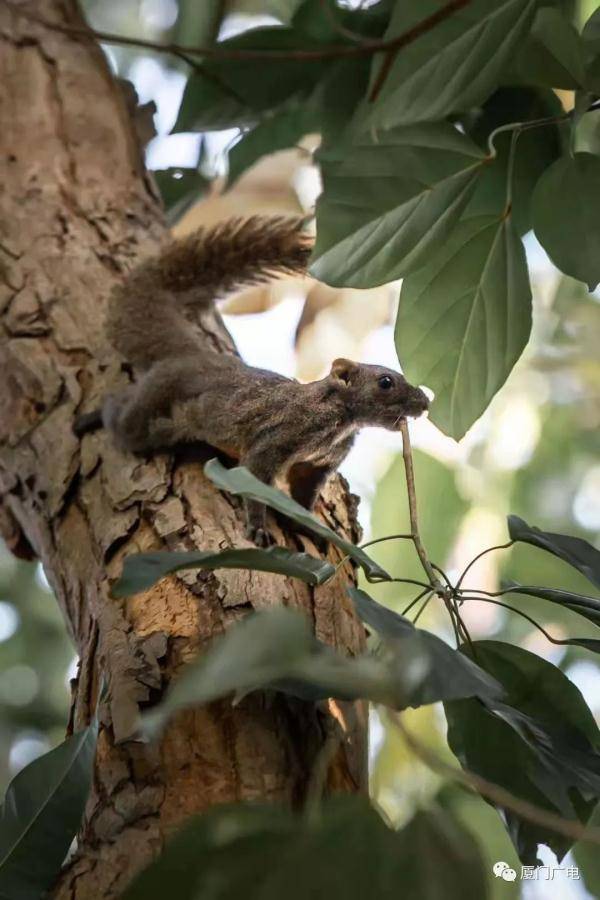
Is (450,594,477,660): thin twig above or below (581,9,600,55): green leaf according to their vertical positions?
below

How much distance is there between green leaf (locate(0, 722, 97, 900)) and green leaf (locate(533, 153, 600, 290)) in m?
1.01

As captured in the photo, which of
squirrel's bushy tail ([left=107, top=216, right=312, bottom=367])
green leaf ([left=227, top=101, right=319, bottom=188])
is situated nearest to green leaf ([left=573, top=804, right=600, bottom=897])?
squirrel's bushy tail ([left=107, top=216, right=312, bottom=367])

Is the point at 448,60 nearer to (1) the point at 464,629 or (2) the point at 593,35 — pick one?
(2) the point at 593,35

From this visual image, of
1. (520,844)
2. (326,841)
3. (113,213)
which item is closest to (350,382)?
(113,213)

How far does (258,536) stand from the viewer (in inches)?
70.8

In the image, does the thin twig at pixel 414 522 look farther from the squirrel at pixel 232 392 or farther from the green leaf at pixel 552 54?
the green leaf at pixel 552 54

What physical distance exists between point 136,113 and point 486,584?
5.90 feet

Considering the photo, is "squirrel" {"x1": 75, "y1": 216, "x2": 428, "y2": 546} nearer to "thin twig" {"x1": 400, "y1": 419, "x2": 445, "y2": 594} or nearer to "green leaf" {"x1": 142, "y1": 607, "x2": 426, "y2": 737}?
"thin twig" {"x1": 400, "y1": 419, "x2": 445, "y2": 594}

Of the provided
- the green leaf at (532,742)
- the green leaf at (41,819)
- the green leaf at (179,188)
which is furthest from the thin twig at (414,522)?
the green leaf at (179,188)

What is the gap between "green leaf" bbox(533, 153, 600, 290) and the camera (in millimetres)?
1532

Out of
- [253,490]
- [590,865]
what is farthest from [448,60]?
[590,865]

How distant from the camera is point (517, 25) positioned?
59.2 inches

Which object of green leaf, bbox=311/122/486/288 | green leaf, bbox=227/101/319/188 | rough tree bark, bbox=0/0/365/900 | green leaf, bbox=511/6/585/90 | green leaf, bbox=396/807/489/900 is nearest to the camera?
green leaf, bbox=396/807/489/900

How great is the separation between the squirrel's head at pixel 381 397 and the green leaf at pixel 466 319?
0.53 m
